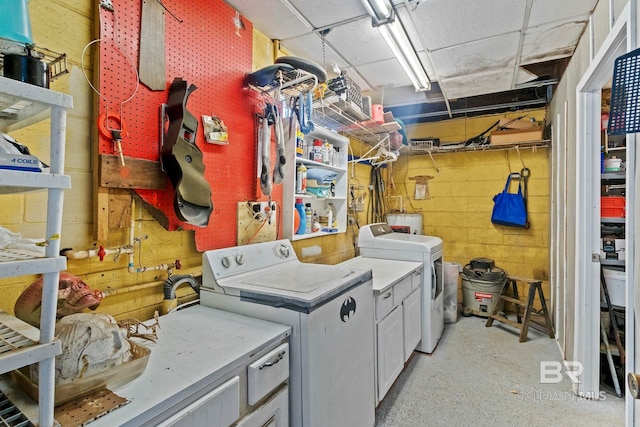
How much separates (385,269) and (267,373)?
1.67 meters

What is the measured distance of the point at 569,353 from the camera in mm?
2525

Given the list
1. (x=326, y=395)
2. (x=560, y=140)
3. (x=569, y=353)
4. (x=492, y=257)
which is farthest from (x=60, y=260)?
(x=492, y=257)

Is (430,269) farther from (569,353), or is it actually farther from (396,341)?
(569,353)

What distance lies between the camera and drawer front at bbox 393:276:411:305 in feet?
7.57

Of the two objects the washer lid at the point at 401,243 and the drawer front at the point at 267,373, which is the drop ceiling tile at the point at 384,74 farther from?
the drawer front at the point at 267,373

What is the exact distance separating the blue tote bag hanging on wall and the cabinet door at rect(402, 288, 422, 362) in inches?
75.7

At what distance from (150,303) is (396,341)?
1.69 metres

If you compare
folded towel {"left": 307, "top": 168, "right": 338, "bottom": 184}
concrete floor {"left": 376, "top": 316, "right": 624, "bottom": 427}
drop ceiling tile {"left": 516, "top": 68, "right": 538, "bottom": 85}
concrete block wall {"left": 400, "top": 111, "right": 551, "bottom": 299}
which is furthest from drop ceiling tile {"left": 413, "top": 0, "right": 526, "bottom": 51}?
concrete floor {"left": 376, "top": 316, "right": 624, "bottom": 427}

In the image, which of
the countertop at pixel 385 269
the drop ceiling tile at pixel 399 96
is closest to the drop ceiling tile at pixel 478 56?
the drop ceiling tile at pixel 399 96

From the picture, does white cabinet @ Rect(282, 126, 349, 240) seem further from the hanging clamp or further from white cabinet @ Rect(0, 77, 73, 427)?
white cabinet @ Rect(0, 77, 73, 427)

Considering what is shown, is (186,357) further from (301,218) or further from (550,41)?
(550,41)

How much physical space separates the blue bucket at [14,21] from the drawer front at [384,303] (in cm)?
195

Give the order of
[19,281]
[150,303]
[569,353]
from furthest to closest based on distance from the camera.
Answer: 1. [569,353]
2. [150,303]
3. [19,281]

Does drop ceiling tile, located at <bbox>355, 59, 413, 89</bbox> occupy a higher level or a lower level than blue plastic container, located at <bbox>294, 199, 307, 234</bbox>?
higher
